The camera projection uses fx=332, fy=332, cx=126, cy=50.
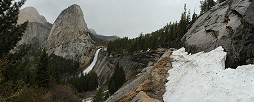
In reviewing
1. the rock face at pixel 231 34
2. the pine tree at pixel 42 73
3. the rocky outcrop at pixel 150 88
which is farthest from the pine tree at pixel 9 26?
the pine tree at pixel 42 73

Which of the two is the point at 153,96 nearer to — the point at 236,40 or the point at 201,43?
the point at 236,40

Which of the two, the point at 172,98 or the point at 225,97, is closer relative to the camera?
the point at 225,97

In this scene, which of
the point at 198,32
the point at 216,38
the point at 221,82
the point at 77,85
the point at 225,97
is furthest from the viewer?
the point at 77,85

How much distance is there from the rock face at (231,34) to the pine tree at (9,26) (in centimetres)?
1838

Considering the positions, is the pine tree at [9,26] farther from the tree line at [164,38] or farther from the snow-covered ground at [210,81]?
the tree line at [164,38]

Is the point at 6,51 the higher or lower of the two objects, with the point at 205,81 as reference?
higher

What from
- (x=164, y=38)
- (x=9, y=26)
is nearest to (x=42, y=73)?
(x=9, y=26)

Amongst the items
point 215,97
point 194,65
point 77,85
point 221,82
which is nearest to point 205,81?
point 221,82

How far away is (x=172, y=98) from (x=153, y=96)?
85.8 inches

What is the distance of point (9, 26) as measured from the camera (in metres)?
26.9

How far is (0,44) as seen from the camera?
25172mm

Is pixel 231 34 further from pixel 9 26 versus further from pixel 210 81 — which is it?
pixel 9 26

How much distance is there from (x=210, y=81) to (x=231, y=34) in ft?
34.5

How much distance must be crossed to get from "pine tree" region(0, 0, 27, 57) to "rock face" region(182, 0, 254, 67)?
1838 centimetres
